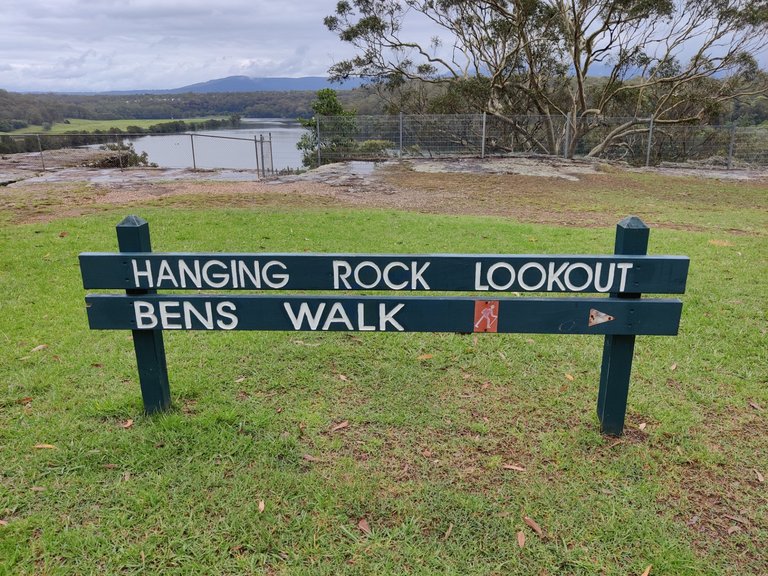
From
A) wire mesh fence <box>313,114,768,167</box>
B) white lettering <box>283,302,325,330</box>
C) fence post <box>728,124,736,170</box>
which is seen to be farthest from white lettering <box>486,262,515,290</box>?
fence post <box>728,124,736,170</box>

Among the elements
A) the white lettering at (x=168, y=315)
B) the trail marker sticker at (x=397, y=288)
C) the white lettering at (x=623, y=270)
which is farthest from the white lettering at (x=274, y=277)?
the white lettering at (x=623, y=270)

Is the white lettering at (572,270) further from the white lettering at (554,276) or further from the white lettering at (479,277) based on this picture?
the white lettering at (479,277)

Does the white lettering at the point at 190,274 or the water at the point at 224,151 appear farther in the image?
the water at the point at 224,151

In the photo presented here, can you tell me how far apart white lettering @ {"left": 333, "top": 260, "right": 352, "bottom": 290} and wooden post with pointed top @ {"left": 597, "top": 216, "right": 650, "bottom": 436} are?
1.20m

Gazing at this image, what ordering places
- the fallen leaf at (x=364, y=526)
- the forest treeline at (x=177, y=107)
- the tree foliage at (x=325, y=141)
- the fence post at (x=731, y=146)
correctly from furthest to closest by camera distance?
the forest treeline at (x=177, y=107), the tree foliage at (x=325, y=141), the fence post at (x=731, y=146), the fallen leaf at (x=364, y=526)

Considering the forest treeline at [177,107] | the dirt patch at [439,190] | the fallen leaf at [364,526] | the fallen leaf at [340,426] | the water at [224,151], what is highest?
the forest treeline at [177,107]

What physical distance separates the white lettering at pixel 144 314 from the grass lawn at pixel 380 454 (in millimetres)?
585

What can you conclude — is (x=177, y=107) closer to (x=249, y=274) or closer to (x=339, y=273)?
(x=249, y=274)

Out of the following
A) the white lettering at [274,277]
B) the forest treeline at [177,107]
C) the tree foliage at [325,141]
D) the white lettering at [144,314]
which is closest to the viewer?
the white lettering at [274,277]

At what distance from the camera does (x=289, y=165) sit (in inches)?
755

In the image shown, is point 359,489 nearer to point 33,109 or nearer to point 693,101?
point 693,101

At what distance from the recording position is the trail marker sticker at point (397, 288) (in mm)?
2637

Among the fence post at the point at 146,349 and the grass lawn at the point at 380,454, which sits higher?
the fence post at the point at 146,349

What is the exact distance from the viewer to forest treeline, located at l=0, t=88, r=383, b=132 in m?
30.1
